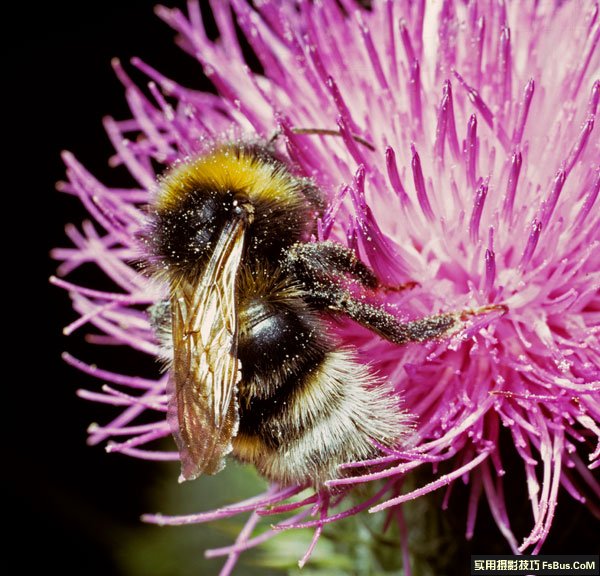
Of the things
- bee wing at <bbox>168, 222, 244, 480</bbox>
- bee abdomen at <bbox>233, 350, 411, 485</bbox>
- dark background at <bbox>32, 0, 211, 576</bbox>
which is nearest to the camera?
bee wing at <bbox>168, 222, 244, 480</bbox>

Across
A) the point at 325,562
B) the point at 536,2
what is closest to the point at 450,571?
the point at 325,562

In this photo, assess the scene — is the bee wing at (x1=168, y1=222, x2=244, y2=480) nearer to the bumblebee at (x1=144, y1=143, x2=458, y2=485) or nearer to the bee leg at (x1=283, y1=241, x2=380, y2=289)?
the bumblebee at (x1=144, y1=143, x2=458, y2=485)

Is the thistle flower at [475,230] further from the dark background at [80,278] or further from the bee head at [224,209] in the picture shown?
the dark background at [80,278]

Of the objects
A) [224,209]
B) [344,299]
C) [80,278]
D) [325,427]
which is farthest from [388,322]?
[80,278]

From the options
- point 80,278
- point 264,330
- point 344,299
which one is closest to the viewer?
point 264,330

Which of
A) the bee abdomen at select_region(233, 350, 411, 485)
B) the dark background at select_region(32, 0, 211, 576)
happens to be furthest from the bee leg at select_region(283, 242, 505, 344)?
the dark background at select_region(32, 0, 211, 576)

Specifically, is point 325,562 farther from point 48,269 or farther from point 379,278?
point 48,269

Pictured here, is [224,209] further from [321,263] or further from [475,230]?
[475,230]
